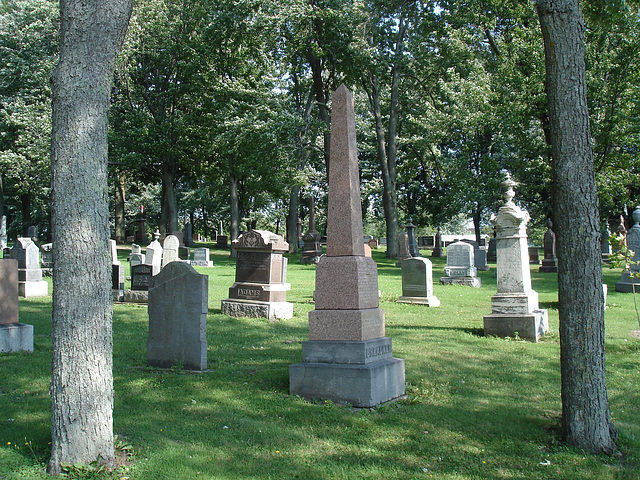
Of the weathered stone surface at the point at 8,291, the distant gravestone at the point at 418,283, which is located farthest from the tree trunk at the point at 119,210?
the weathered stone surface at the point at 8,291

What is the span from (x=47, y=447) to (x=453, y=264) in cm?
1632

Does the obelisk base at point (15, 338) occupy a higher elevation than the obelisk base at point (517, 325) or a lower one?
higher

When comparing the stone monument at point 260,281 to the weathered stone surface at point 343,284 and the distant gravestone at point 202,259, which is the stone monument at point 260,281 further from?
the distant gravestone at point 202,259

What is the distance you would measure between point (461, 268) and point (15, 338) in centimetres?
1411

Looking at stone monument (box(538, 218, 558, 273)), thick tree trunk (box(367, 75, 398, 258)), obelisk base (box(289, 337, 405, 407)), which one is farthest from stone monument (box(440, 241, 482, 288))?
obelisk base (box(289, 337, 405, 407))

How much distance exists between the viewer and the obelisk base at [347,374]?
5.88 m

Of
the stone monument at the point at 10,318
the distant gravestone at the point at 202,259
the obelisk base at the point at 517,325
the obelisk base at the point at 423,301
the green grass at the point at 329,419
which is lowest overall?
the green grass at the point at 329,419

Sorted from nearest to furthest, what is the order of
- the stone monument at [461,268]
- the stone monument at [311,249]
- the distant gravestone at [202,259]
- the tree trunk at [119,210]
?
the stone monument at [461,268], the distant gravestone at [202,259], the stone monument at [311,249], the tree trunk at [119,210]

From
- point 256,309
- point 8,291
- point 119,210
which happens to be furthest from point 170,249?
point 119,210

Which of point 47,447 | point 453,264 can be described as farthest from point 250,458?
point 453,264

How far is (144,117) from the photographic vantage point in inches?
1260

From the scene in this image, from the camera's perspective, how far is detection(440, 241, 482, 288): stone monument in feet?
61.8

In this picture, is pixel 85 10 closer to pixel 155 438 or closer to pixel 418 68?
pixel 155 438

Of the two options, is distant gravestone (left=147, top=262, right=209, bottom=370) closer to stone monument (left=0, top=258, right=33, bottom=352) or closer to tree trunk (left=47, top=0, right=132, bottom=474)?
stone monument (left=0, top=258, right=33, bottom=352)
